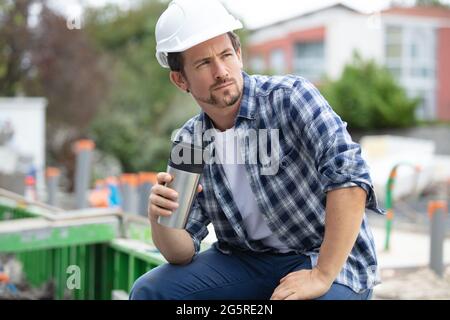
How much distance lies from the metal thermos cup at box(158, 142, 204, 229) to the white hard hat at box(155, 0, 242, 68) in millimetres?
321

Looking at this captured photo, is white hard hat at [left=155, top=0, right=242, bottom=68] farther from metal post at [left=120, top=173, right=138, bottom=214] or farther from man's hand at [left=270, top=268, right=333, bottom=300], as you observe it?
metal post at [left=120, top=173, right=138, bottom=214]

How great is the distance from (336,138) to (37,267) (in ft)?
13.3

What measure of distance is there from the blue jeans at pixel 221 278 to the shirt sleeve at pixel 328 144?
35cm

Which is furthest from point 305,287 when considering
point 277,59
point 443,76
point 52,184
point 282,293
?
point 443,76

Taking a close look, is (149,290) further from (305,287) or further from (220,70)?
(220,70)

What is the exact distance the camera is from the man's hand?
1.83m

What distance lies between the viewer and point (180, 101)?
846 inches

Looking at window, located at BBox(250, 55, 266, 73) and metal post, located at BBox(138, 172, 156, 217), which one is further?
window, located at BBox(250, 55, 266, 73)

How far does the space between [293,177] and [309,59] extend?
27285 millimetres

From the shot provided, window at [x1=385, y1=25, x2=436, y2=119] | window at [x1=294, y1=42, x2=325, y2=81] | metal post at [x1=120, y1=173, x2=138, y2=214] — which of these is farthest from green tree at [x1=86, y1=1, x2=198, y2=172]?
window at [x1=385, y1=25, x2=436, y2=119]

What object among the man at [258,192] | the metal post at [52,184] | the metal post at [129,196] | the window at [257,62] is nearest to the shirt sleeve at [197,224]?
the man at [258,192]

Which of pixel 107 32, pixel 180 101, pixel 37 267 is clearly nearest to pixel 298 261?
pixel 37 267
